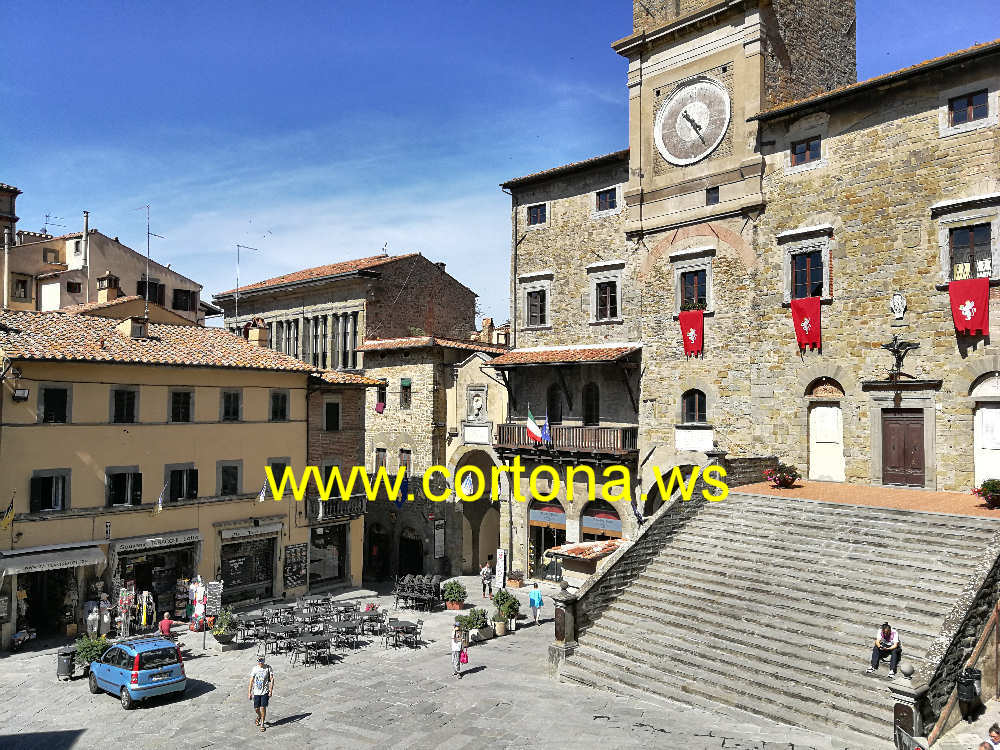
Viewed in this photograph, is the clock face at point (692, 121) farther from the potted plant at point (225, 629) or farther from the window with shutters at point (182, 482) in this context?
the potted plant at point (225, 629)

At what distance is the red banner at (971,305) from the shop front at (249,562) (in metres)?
25.0

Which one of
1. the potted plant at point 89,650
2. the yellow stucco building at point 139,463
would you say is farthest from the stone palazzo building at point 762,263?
the potted plant at point 89,650

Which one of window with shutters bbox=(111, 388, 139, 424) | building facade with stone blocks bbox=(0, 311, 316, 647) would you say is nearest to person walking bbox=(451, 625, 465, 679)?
building facade with stone blocks bbox=(0, 311, 316, 647)

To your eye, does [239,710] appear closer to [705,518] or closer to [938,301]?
[705,518]

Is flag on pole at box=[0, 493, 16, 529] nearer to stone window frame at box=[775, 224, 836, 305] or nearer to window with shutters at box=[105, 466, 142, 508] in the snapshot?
window with shutters at box=[105, 466, 142, 508]

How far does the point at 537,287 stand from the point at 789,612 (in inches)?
804

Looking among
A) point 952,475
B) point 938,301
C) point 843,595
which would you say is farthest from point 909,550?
point 938,301

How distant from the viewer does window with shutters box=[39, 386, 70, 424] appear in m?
23.9

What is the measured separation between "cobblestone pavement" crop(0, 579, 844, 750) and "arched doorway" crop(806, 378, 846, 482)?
11.7 m

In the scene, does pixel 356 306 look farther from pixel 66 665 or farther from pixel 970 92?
pixel 970 92

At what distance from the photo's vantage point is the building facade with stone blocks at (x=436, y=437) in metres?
36.5

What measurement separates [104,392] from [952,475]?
27.4m

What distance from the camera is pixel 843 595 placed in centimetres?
1712

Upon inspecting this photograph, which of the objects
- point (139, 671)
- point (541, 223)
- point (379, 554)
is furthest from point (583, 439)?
point (139, 671)
